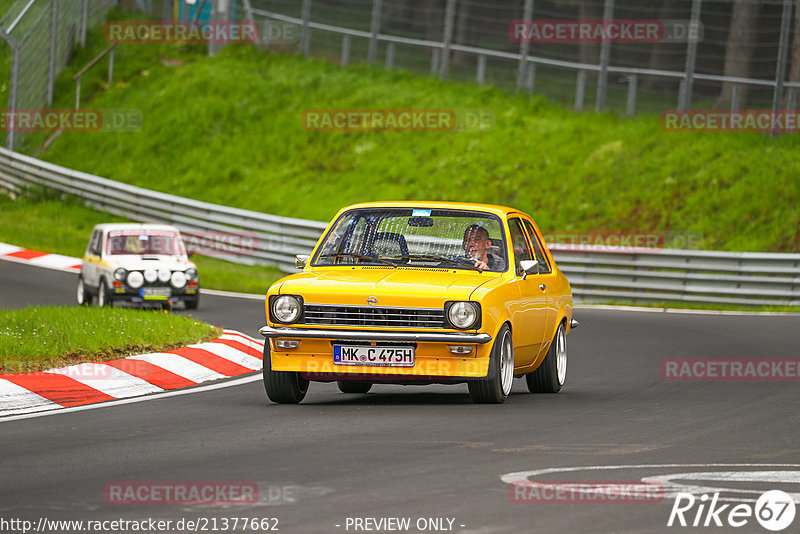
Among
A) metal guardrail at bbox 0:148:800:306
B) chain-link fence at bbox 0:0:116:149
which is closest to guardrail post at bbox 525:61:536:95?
metal guardrail at bbox 0:148:800:306

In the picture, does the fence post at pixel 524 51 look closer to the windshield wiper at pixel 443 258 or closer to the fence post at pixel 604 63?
the fence post at pixel 604 63

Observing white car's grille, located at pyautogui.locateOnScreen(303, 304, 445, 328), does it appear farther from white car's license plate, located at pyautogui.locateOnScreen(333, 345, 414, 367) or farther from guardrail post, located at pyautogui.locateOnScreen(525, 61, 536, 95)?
guardrail post, located at pyautogui.locateOnScreen(525, 61, 536, 95)

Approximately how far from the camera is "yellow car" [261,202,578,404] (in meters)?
10.6

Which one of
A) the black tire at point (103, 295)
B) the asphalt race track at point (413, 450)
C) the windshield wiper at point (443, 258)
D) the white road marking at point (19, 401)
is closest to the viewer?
the asphalt race track at point (413, 450)

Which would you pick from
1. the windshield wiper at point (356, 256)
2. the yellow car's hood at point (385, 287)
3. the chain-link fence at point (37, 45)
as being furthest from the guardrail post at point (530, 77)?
the yellow car's hood at point (385, 287)

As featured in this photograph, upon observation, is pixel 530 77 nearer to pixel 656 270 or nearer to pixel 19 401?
pixel 656 270

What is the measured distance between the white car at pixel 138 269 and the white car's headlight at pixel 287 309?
11663mm

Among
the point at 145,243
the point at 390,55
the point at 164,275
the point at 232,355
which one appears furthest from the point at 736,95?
the point at 232,355

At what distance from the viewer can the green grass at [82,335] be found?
12.4m

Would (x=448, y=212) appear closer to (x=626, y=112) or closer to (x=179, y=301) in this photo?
(x=179, y=301)

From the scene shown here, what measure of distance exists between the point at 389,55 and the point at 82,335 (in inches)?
1071

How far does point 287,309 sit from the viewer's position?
10820 millimetres

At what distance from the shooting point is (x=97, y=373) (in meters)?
12.1

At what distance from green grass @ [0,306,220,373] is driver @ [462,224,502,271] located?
367cm
